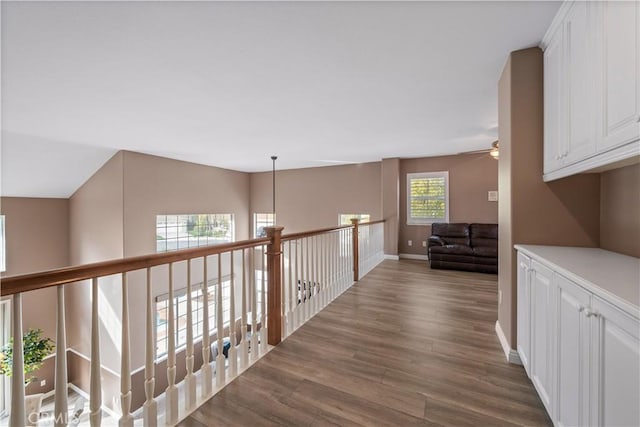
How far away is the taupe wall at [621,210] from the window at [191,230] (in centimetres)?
678

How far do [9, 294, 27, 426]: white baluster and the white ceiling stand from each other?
1707 mm

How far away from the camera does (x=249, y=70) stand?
7.41 ft

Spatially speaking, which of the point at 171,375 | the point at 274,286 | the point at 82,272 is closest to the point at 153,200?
the point at 274,286

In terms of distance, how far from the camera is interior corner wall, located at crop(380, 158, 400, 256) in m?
5.97

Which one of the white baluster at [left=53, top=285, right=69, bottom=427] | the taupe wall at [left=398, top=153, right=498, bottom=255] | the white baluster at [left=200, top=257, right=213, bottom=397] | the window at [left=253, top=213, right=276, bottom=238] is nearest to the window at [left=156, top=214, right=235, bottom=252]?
the window at [left=253, top=213, right=276, bottom=238]

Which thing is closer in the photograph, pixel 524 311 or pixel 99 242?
pixel 524 311

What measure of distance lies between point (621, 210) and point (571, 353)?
3.52 feet

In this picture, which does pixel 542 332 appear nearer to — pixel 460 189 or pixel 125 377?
pixel 125 377

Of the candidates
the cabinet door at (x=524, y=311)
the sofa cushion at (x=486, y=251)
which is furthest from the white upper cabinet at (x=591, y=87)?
the sofa cushion at (x=486, y=251)

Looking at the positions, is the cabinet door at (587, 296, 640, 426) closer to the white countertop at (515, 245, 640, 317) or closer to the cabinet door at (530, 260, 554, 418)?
the white countertop at (515, 245, 640, 317)

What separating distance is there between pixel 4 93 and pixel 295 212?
19.6 ft

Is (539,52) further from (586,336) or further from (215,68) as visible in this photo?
(215,68)

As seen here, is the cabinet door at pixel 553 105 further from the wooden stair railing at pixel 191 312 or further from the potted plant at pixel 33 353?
the potted plant at pixel 33 353

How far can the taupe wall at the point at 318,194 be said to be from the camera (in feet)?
22.6
